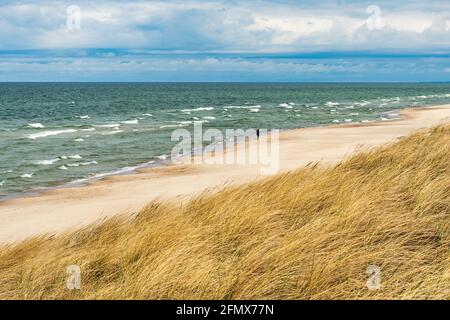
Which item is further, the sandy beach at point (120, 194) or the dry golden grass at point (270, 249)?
the sandy beach at point (120, 194)

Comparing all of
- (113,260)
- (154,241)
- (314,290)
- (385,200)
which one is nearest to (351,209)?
(385,200)

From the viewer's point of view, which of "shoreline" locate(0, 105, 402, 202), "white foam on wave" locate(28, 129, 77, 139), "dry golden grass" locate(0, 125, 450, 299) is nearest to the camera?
"dry golden grass" locate(0, 125, 450, 299)

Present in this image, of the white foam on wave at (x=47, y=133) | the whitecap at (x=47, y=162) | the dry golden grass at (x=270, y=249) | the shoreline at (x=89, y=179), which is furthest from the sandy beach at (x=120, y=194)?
the white foam on wave at (x=47, y=133)

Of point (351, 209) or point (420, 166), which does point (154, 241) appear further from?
point (420, 166)

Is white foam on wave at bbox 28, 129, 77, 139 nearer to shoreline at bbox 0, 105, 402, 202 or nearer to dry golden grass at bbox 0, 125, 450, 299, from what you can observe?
shoreline at bbox 0, 105, 402, 202

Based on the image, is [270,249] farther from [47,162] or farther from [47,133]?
[47,133]

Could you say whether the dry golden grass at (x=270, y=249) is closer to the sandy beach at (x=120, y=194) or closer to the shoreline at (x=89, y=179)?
the sandy beach at (x=120, y=194)

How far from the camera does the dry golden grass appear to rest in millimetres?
Answer: 5035

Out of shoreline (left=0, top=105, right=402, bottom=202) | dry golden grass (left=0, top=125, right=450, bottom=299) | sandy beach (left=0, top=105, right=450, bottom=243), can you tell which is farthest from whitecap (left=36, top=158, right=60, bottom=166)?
dry golden grass (left=0, top=125, right=450, bottom=299)

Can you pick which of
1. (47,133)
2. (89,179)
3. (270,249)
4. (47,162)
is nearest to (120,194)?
(89,179)

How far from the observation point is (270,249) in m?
5.91

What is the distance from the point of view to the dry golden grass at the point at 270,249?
5035 millimetres

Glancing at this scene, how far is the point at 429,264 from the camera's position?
5.34 metres
